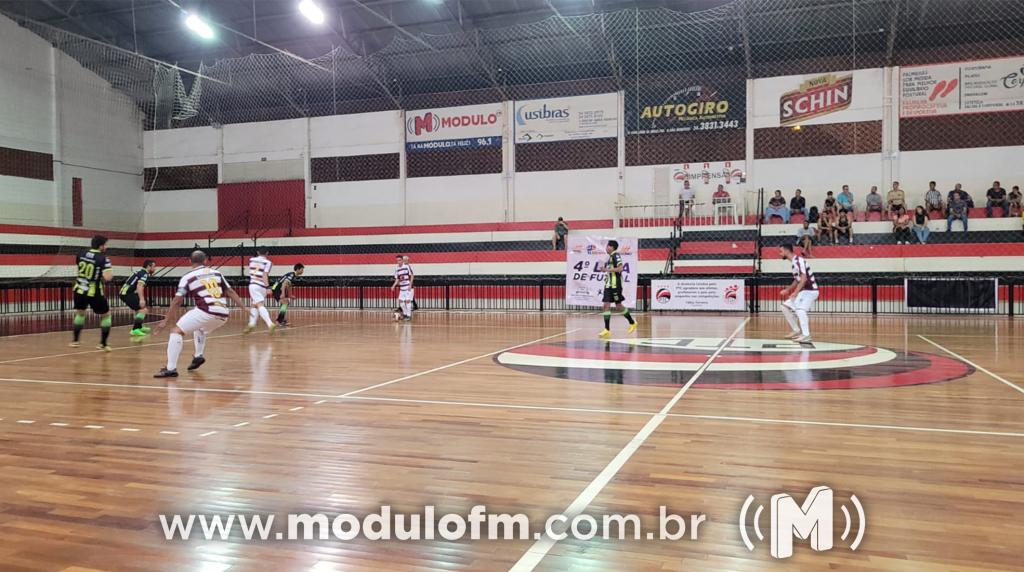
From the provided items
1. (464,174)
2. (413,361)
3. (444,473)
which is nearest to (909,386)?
(444,473)

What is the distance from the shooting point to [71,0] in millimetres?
23297

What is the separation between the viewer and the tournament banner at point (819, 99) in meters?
22.9

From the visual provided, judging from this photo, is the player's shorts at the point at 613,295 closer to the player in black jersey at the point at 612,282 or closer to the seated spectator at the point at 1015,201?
the player in black jersey at the point at 612,282

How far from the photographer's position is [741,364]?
29.0ft

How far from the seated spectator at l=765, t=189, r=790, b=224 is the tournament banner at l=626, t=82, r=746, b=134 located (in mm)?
3025

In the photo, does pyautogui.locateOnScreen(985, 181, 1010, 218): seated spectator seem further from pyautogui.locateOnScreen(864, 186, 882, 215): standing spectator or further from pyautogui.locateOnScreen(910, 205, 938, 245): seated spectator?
A: pyautogui.locateOnScreen(864, 186, 882, 215): standing spectator

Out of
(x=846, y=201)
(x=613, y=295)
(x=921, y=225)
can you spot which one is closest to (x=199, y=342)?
(x=613, y=295)

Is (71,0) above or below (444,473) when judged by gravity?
above

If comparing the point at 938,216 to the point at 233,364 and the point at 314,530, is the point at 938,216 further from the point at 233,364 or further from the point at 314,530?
the point at 314,530

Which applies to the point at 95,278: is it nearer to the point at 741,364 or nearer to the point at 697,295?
the point at 741,364

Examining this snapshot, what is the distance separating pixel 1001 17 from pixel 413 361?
21.9 metres

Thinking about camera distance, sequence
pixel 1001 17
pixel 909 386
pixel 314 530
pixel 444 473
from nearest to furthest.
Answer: pixel 314 530 < pixel 444 473 < pixel 909 386 < pixel 1001 17

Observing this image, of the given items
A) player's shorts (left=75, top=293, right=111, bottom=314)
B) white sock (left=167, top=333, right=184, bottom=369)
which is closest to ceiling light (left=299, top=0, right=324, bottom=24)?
player's shorts (left=75, top=293, right=111, bottom=314)

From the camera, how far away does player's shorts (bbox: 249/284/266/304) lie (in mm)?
14578
